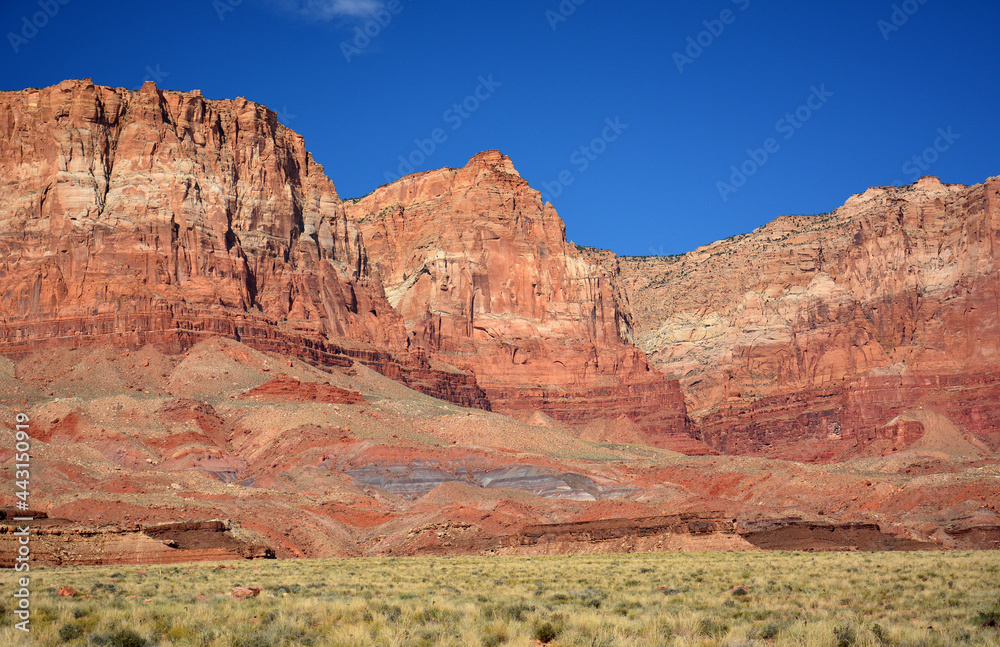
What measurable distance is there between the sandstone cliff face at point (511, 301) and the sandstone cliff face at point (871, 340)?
55.0 ft

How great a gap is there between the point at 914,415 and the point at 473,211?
75.8 metres

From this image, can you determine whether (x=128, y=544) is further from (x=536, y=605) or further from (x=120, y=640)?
(x=120, y=640)

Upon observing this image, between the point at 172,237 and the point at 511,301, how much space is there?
60.1 meters

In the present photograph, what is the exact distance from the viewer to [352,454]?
89750 millimetres

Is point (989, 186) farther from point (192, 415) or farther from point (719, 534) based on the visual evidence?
point (719, 534)

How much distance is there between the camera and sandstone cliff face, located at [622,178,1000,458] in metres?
155

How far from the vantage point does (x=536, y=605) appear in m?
22.4

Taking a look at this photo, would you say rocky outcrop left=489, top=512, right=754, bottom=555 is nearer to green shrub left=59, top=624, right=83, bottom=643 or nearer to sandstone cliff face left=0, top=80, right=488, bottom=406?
green shrub left=59, top=624, right=83, bottom=643

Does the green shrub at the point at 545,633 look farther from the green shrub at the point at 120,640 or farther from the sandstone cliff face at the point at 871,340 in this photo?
the sandstone cliff face at the point at 871,340

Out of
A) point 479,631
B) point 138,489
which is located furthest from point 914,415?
point 479,631

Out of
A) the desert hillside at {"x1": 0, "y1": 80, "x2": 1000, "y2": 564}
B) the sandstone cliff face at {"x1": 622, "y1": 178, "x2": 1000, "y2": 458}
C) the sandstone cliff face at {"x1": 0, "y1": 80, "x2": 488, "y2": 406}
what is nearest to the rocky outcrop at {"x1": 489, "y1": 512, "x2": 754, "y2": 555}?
the desert hillside at {"x1": 0, "y1": 80, "x2": 1000, "y2": 564}

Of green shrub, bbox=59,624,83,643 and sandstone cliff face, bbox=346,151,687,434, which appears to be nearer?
green shrub, bbox=59,624,83,643

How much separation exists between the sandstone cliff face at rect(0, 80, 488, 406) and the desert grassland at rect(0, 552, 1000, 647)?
9485 cm

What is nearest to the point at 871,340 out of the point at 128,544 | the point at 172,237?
the point at 172,237
